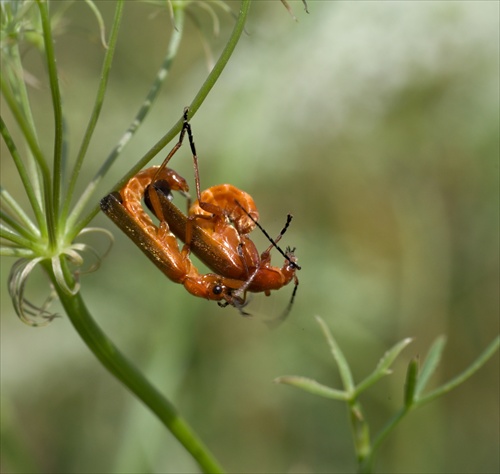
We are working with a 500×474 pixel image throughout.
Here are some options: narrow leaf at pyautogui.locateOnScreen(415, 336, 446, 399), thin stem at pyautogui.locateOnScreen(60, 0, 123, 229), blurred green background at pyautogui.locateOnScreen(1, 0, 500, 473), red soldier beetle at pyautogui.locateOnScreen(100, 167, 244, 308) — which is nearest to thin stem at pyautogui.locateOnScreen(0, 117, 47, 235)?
thin stem at pyautogui.locateOnScreen(60, 0, 123, 229)

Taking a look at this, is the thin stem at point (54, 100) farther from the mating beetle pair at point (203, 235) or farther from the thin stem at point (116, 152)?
the mating beetle pair at point (203, 235)

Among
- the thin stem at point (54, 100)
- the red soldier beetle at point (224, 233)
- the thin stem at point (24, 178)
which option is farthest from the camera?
the red soldier beetle at point (224, 233)

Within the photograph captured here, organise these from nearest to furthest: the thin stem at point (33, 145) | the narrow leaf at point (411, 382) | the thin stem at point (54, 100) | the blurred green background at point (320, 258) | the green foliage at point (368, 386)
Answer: the thin stem at point (33, 145) → the thin stem at point (54, 100) → the narrow leaf at point (411, 382) → the green foliage at point (368, 386) → the blurred green background at point (320, 258)

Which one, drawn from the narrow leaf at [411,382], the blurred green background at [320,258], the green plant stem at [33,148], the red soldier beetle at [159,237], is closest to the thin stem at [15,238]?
Answer: the green plant stem at [33,148]

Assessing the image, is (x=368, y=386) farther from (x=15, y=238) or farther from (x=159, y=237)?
(x=15, y=238)

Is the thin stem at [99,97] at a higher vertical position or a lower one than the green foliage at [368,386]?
higher

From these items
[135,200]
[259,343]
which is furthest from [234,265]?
[259,343]

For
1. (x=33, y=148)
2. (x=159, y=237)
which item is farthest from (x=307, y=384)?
(x=33, y=148)

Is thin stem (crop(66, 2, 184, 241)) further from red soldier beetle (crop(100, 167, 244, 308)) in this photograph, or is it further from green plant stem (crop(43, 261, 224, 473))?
green plant stem (crop(43, 261, 224, 473))
